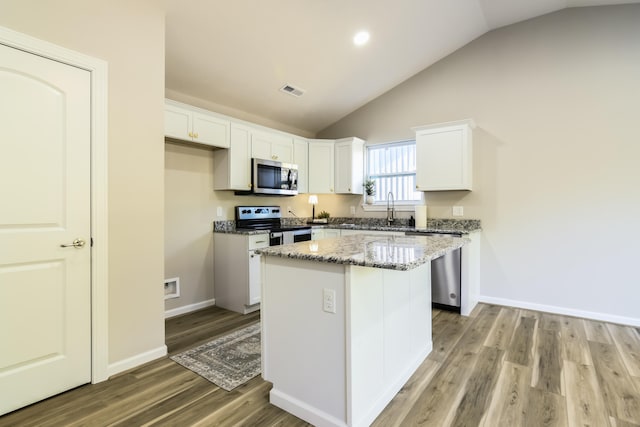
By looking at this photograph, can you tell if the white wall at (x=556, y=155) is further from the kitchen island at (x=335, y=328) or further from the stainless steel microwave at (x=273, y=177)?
the kitchen island at (x=335, y=328)

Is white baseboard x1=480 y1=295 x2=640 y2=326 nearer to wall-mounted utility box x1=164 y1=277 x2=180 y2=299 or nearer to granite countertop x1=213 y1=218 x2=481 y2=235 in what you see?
granite countertop x1=213 y1=218 x2=481 y2=235

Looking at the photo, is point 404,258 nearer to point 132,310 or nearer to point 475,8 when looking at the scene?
point 132,310

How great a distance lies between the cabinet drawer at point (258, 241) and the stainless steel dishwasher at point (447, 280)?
2.01 m

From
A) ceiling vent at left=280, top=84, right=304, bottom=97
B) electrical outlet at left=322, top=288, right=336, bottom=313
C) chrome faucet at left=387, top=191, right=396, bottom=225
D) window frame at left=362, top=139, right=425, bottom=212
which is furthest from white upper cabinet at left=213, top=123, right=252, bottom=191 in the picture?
electrical outlet at left=322, top=288, right=336, bottom=313

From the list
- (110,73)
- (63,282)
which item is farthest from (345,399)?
(110,73)

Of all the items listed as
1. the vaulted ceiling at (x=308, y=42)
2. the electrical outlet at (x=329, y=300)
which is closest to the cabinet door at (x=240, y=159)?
the vaulted ceiling at (x=308, y=42)

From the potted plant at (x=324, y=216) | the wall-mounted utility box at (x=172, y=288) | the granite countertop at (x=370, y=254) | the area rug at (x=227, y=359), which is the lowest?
the area rug at (x=227, y=359)

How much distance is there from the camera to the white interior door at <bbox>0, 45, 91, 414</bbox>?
1.82 meters

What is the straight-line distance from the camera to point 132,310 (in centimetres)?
231

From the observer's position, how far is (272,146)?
416 cm

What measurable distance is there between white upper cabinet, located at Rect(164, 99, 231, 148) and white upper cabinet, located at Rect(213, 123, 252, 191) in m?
0.12

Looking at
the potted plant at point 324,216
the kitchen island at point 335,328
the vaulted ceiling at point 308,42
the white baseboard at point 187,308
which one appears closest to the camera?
the kitchen island at point 335,328

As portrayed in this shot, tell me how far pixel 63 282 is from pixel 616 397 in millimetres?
3619

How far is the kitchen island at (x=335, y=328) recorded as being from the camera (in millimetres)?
1591
